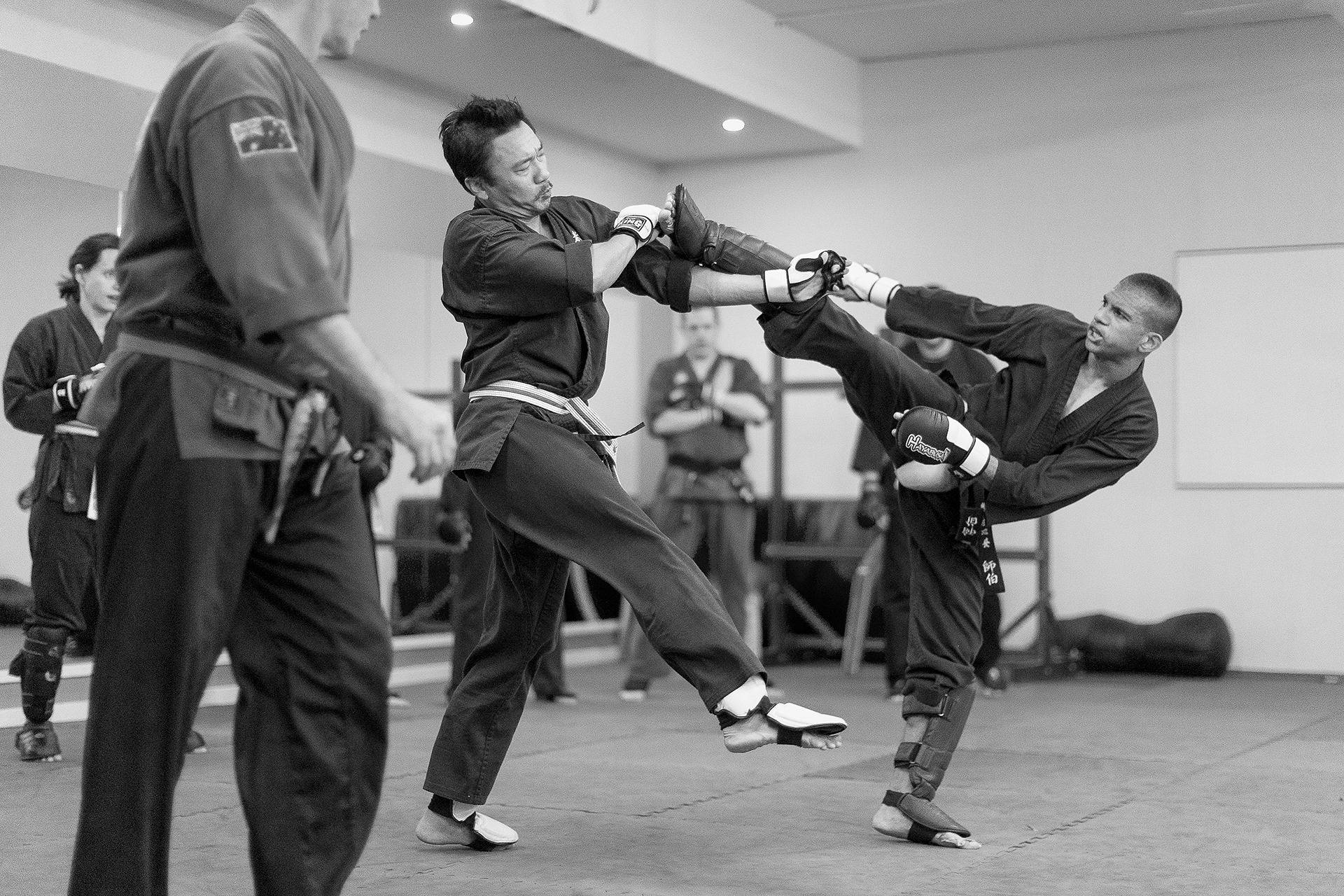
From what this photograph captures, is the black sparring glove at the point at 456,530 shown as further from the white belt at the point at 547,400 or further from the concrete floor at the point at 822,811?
the white belt at the point at 547,400

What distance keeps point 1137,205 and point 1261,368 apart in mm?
1108

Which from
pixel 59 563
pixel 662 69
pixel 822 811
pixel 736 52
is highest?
pixel 736 52

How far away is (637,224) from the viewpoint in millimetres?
3311

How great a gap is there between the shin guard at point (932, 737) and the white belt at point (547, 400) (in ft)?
3.24

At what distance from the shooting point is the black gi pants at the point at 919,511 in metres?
3.66

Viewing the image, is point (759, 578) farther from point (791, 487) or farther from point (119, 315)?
point (119, 315)

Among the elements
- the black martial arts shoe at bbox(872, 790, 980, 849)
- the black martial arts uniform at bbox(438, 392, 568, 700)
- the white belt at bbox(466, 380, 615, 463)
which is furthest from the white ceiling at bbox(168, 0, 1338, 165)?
the black martial arts shoe at bbox(872, 790, 980, 849)

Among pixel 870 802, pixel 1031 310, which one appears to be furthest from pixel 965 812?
pixel 1031 310

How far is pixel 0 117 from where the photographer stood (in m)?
5.54

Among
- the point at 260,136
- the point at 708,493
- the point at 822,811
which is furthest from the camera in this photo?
the point at 708,493

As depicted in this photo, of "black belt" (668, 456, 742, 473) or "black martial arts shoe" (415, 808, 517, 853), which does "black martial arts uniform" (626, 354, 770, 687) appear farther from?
"black martial arts shoe" (415, 808, 517, 853)

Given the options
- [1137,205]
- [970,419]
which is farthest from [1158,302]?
[1137,205]

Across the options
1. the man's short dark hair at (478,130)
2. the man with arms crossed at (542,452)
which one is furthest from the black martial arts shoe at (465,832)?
the man's short dark hair at (478,130)

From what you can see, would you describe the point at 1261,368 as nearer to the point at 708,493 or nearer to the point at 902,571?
the point at 902,571
